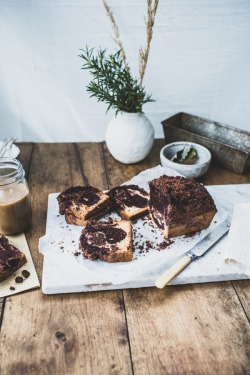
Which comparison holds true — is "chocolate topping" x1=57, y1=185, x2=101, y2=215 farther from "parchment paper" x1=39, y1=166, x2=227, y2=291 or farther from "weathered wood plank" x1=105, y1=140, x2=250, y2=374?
"weathered wood plank" x1=105, y1=140, x2=250, y2=374

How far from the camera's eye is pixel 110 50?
2.44m

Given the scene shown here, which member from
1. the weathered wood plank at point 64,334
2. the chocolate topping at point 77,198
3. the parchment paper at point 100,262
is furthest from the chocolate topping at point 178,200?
the weathered wood plank at point 64,334

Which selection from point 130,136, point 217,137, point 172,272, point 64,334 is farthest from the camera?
point 217,137

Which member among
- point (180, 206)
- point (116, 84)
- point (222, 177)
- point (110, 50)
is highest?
point (110, 50)

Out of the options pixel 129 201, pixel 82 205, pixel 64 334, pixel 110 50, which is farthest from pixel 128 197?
pixel 110 50

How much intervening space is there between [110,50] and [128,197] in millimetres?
1173

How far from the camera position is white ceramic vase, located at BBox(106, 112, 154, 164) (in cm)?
224

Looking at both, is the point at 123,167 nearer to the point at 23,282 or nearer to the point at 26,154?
the point at 26,154

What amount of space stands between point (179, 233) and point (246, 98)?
4.98ft

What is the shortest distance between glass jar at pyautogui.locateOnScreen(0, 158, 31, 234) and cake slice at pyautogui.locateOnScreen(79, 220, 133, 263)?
352 millimetres

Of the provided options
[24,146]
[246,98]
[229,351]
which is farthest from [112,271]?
A: [246,98]

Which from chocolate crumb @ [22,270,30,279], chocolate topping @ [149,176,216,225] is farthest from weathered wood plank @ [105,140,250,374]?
chocolate crumb @ [22,270,30,279]

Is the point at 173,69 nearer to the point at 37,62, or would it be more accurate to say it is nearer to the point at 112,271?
the point at 37,62

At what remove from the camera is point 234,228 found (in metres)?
1.65
